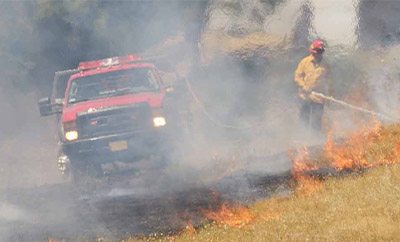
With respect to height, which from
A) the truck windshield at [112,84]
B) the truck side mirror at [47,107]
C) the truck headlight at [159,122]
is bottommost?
the truck headlight at [159,122]

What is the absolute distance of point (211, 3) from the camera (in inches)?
698

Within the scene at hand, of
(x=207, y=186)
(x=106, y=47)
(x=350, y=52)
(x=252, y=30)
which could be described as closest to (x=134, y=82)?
(x=207, y=186)

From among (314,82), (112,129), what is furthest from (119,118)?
(314,82)

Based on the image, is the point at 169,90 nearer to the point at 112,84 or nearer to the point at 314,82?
the point at 112,84

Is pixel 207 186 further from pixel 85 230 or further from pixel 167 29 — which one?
pixel 167 29

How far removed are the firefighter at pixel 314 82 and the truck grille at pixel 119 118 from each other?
317cm

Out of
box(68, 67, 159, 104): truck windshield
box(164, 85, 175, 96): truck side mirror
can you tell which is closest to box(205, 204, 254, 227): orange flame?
box(164, 85, 175, 96): truck side mirror

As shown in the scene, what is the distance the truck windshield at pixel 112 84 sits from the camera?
1237cm

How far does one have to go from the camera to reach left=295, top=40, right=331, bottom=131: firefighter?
11938mm

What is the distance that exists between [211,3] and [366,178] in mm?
10420

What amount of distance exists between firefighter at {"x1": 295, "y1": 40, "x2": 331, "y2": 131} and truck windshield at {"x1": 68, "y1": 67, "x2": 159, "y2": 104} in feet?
9.69

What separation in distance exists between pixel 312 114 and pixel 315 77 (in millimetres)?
797

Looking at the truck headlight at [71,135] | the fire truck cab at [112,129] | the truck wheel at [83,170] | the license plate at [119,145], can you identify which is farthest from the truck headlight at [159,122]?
the truck headlight at [71,135]

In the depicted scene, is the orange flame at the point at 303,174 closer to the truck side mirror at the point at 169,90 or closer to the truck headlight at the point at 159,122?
the truck headlight at the point at 159,122
